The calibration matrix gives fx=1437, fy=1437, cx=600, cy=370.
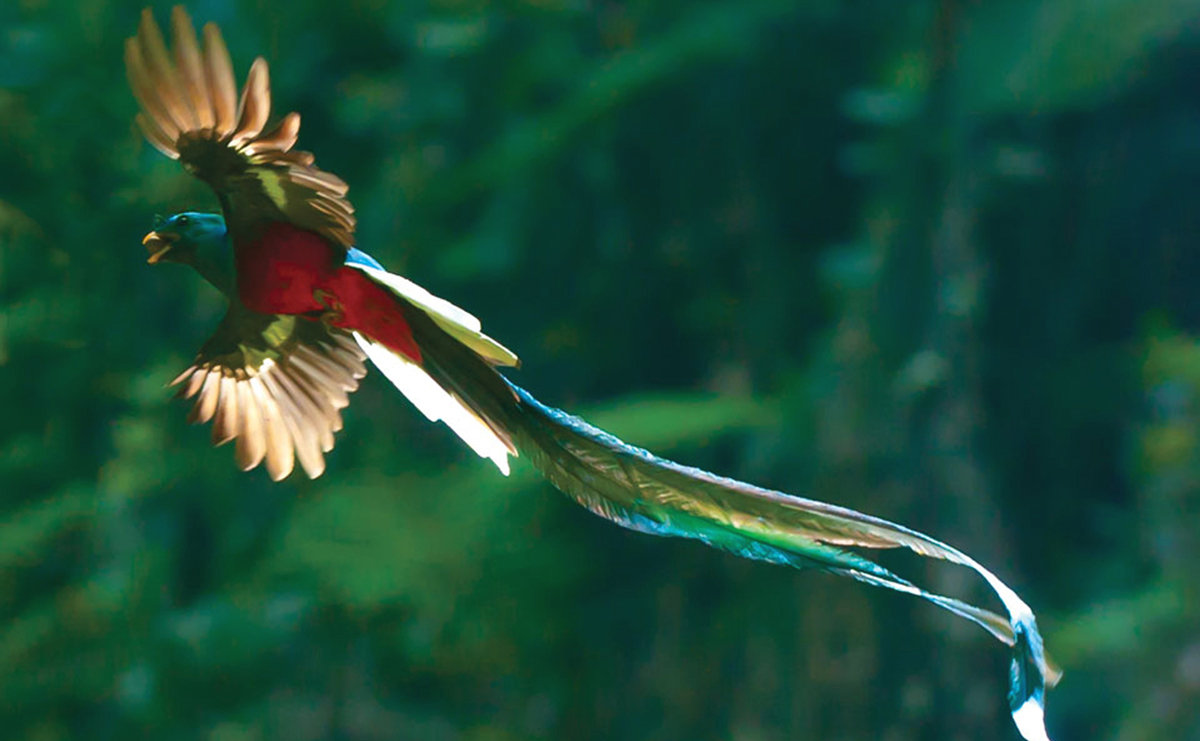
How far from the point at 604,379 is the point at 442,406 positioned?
3772 mm

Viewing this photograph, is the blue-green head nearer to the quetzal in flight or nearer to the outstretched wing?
the quetzal in flight

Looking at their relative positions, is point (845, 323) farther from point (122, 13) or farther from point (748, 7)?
point (122, 13)

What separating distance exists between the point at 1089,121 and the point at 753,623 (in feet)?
6.57

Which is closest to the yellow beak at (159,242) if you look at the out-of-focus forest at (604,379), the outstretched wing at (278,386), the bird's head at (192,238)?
the bird's head at (192,238)

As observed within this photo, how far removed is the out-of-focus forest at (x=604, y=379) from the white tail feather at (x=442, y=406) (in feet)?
10.7

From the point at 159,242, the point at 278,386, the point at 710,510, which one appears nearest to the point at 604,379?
the point at 278,386

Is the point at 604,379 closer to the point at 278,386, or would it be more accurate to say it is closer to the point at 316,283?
the point at 278,386

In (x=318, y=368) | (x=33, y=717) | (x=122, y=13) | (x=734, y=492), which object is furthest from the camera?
(x=33, y=717)

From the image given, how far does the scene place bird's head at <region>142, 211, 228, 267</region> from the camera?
93cm

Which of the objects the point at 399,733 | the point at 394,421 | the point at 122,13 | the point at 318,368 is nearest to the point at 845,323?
the point at 394,421

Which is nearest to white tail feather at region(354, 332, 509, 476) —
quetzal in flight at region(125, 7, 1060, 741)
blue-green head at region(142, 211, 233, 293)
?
quetzal in flight at region(125, 7, 1060, 741)

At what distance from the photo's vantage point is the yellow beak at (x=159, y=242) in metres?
0.94

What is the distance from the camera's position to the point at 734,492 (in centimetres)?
82

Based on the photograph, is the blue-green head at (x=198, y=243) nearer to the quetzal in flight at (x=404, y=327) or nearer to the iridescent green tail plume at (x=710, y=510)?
the quetzal in flight at (x=404, y=327)
